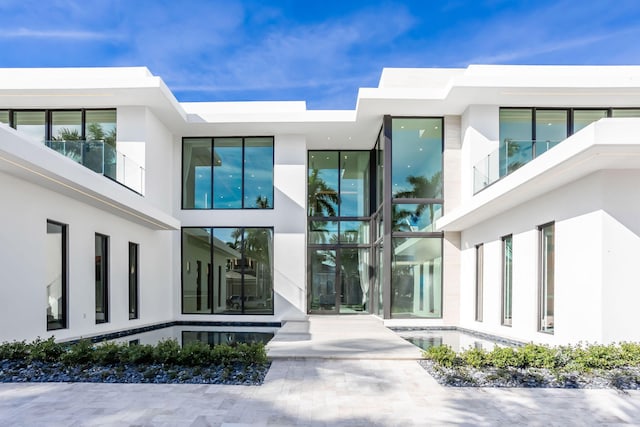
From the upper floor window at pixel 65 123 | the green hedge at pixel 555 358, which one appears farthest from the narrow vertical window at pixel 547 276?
the upper floor window at pixel 65 123

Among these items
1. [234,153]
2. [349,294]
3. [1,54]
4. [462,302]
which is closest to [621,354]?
[462,302]

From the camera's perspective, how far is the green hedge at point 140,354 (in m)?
6.04

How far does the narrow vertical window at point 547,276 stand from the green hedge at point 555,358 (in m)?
2.39

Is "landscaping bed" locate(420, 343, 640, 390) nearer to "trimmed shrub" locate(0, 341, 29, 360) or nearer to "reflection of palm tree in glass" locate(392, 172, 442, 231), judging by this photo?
"trimmed shrub" locate(0, 341, 29, 360)

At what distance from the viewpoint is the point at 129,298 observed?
39.0ft

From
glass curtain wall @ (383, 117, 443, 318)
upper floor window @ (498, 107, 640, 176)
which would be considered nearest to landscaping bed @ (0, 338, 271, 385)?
glass curtain wall @ (383, 117, 443, 318)

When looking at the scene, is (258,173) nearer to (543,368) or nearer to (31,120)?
(31,120)

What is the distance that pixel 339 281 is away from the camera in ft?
51.8

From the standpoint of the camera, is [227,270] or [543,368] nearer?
[543,368]

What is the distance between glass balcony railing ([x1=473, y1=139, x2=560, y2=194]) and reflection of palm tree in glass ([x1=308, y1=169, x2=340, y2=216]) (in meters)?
5.80

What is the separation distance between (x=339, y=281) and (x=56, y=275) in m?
9.13

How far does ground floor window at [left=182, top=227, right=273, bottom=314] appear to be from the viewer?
1448 centimetres

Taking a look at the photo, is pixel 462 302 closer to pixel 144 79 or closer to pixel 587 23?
pixel 587 23

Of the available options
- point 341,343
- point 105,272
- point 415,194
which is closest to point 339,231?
point 415,194
